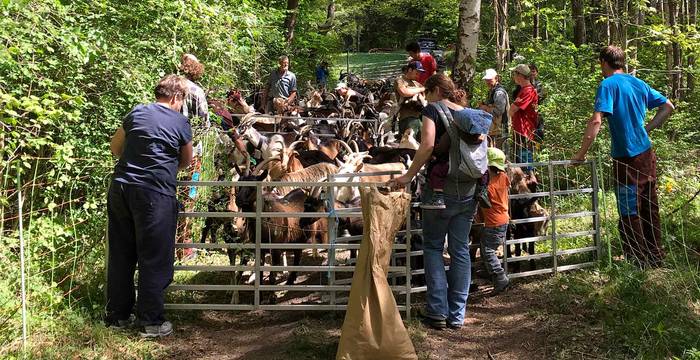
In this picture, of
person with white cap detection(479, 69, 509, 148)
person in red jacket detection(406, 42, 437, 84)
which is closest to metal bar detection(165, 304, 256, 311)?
person with white cap detection(479, 69, 509, 148)

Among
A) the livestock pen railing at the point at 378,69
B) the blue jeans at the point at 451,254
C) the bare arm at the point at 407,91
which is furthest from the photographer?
the livestock pen railing at the point at 378,69

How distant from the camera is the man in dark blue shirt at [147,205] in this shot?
4957 millimetres

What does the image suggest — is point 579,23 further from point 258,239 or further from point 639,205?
point 258,239

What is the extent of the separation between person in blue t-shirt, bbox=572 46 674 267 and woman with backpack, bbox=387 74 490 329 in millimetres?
1560

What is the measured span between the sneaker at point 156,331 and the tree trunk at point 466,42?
4930 millimetres

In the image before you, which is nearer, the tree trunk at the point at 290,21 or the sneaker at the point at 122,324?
the sneaker at the point at 122,324

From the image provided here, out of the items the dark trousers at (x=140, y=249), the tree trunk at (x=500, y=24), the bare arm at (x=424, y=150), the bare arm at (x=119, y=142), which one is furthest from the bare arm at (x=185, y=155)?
the tree trunk at (x=500, y=24)

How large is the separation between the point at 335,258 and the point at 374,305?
1834 millimetres

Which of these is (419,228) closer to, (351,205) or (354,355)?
(351,205)

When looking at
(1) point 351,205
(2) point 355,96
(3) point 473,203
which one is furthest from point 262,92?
(3) point 473,203

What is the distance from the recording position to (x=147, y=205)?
4.96 m

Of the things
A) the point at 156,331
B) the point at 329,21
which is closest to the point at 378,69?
the point at 329,21

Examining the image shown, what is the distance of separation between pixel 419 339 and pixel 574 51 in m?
10.0

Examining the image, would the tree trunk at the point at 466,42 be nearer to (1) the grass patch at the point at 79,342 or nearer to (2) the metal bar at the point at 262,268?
(2) the metal bar at the point at 262,268
